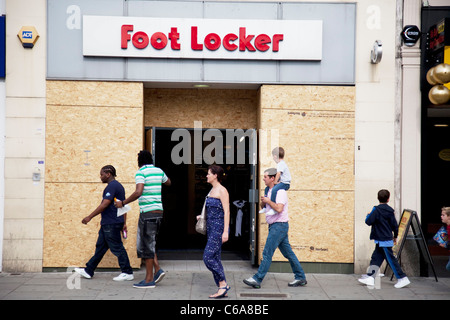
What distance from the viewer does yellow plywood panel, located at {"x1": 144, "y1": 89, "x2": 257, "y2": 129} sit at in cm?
924

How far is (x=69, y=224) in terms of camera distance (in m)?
8.38

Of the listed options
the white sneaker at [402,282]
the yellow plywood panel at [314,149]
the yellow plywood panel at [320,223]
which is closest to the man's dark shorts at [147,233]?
the yellow plywood panel at [320,223]

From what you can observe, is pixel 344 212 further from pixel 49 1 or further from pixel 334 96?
pixel 49 1

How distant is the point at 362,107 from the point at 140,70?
390 centimetres

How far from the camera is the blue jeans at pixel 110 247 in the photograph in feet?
25.1

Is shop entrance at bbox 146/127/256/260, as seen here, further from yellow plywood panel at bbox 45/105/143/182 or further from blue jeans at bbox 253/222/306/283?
blue jeans at bbox 253/222/306/283

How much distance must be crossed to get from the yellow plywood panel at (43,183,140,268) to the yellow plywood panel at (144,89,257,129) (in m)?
1.58

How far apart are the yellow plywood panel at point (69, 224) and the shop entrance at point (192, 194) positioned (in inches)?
69.8

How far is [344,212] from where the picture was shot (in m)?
8.55

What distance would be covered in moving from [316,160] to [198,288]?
9.81 ft

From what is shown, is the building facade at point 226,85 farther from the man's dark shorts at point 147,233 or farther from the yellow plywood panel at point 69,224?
the man's dark shorts at point 147,233

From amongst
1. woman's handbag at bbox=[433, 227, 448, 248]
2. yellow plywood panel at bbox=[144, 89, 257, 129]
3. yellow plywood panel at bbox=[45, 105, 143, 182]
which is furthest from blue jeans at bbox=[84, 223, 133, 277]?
woman's handbag at bbox=[433, 227, 448, 248]
